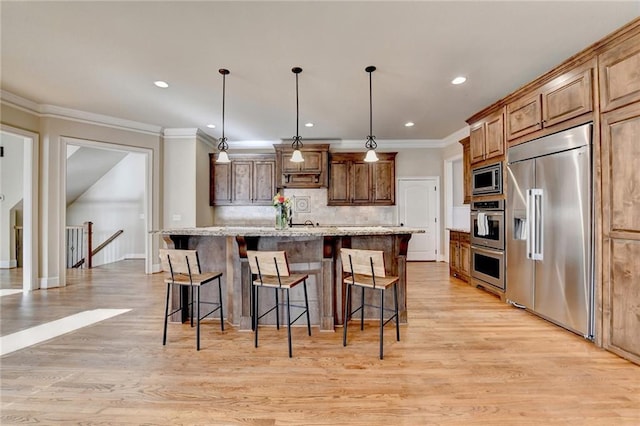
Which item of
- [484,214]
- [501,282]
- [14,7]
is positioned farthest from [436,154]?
[14,7]

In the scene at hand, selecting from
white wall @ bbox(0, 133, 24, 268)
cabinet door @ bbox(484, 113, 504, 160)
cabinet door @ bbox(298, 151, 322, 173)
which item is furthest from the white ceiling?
white wall @ bbox(0, 133, 24, 268)

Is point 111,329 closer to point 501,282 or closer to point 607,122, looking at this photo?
point 501,282

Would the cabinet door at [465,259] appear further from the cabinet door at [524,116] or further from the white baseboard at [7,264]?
the white baseboard at [7,264]

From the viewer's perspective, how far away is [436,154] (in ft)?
21.0

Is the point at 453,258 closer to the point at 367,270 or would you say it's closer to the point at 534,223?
the point at 534,223

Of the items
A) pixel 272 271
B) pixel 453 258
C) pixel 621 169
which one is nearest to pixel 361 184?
pixel 453 258

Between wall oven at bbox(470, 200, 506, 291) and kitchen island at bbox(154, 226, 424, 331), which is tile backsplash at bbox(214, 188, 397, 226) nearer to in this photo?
wall oven at bbox(470, 200, 506, 291)

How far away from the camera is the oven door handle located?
2926mm

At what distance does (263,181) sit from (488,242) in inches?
174

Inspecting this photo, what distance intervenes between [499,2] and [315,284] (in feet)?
9.23

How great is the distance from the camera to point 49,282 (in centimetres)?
433

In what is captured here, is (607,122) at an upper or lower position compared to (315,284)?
upper

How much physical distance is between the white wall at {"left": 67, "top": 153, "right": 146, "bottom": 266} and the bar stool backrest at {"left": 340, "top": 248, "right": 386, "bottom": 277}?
676cm

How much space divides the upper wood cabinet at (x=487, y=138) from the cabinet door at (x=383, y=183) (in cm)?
195
